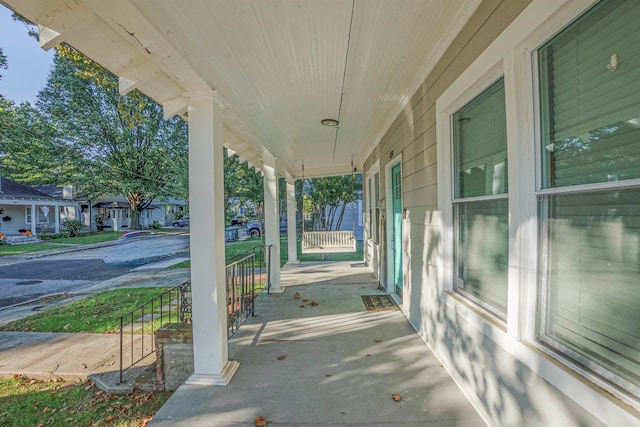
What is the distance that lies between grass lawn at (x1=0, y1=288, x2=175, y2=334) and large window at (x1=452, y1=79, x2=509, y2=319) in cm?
432

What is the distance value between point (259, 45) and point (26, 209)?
25.0m

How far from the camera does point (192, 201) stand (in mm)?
2410

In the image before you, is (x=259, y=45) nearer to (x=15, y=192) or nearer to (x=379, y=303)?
(x=379, y=303)

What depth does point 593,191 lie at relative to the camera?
3.95 ft

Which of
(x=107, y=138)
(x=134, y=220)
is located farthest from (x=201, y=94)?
(x=134, y=220)

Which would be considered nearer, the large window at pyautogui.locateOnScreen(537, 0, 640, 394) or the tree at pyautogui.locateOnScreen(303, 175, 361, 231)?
the large window at pyautogui.locateOnScreen(537, 0, 640, 394)

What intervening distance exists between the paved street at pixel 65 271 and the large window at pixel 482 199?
24.2ft

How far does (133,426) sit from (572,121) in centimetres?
321

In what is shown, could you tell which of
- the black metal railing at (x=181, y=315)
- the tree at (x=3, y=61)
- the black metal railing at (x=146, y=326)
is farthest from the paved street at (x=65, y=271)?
the tree at (x=3, y=61)

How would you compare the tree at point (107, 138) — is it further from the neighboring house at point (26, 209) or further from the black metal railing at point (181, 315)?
the black metal railing at point (181, 315)

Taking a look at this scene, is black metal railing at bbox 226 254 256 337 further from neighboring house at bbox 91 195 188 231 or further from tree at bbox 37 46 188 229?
neighboring house at bbox 91 195 188 231

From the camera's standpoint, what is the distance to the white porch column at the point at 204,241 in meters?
2.41

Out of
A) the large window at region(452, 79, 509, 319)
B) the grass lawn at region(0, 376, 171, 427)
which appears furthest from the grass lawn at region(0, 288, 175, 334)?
the large window at region(452, 79, 509, 319)

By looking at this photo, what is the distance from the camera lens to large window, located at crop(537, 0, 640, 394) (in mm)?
1074
